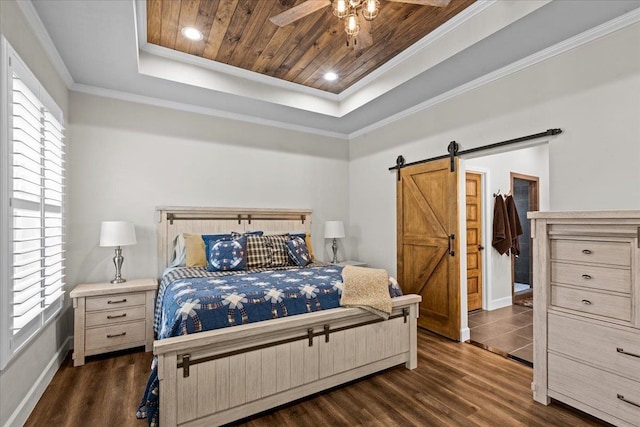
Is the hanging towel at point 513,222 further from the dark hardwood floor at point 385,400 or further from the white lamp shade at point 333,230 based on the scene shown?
the white lamp shade at point 333,230

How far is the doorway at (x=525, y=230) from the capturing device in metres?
5.51

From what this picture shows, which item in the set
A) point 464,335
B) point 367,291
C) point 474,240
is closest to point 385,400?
point 367,291

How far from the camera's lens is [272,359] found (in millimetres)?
2182

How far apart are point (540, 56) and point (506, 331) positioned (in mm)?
2927

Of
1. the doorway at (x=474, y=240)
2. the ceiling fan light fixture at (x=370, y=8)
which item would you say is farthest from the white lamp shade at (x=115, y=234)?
the doorway at (x=474, y=240)

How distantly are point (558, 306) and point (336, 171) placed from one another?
3509 mm

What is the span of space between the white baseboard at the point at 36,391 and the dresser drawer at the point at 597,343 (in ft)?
11.5

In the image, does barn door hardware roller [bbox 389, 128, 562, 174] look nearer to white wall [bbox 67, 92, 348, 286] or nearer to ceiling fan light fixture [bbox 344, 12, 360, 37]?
white wall [bbox 67, 92, 348, 286]

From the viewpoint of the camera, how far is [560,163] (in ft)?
8.70

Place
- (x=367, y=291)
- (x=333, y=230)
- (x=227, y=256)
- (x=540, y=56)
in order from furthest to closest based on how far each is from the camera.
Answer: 1. (x=333, y=230)
2. (x=227, y=256)
3. (x=540, y=56)
4. (x=367, y=291)

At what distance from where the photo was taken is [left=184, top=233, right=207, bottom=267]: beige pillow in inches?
137

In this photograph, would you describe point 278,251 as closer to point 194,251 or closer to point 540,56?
point 194,251

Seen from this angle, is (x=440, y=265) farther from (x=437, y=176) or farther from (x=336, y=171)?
(x=336, y=171)

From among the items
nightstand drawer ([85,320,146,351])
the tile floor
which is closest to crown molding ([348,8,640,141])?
the tile floor
